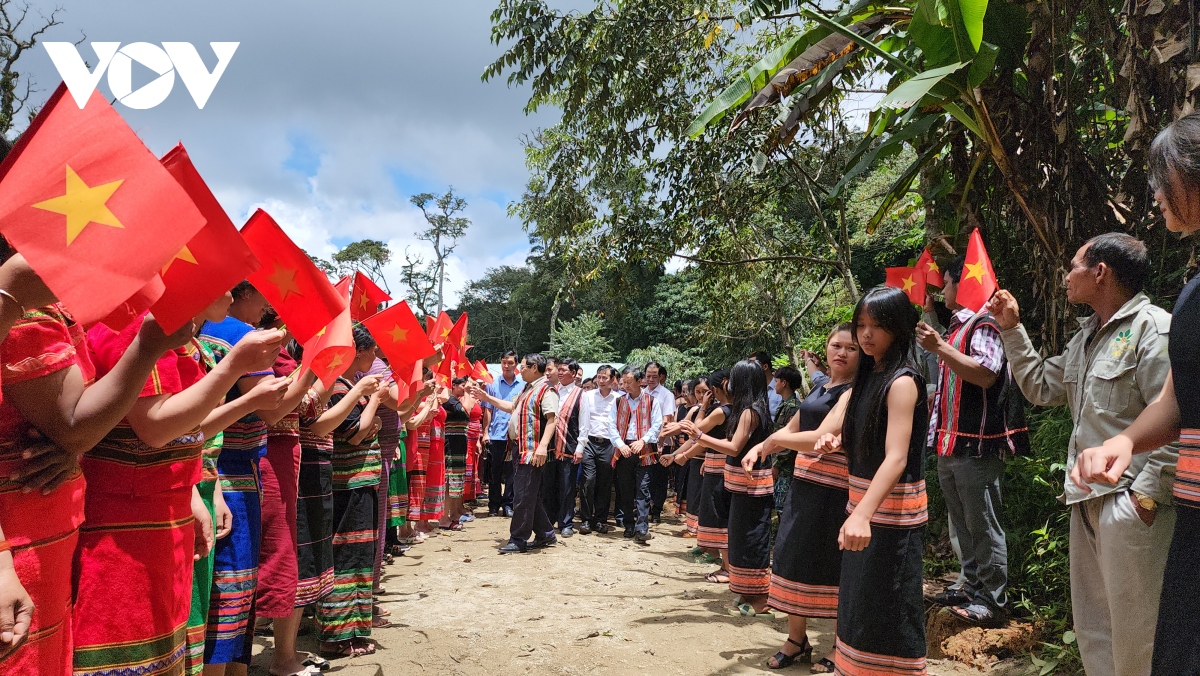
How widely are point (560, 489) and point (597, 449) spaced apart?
2.27ft

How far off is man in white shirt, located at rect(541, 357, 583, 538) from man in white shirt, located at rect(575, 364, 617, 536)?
0.13 meters

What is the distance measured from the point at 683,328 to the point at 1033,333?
865 inches

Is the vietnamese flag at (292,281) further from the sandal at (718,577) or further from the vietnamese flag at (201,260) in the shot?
the sandal at (718,577)

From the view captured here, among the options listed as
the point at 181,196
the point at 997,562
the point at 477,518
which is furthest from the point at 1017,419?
the point at 477,518

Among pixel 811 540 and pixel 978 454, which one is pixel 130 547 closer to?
pixel 811 540

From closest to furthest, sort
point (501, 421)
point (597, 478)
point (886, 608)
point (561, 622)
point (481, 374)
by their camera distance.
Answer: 1. point (886, 608)
2. point (561, 622)
3. point (597, 478)
4. point (481, 374)
5. point (501, 421)

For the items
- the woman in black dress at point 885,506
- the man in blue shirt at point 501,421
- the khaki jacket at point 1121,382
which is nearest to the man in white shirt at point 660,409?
the man in blue shirt at point 501,421

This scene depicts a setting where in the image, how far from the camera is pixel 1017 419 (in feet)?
15.2

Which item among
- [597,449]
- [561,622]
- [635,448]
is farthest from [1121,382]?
[597,449]

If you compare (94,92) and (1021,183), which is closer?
(94,92)

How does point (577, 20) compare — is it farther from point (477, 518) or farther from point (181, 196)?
point (181, 196)

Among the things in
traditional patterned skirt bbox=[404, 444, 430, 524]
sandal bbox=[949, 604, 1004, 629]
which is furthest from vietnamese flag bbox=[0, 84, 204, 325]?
traditional patterned skirt bbox=[404, 444, 430, 524]

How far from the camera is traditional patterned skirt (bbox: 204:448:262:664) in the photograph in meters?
3.19

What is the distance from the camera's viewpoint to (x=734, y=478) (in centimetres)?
570
